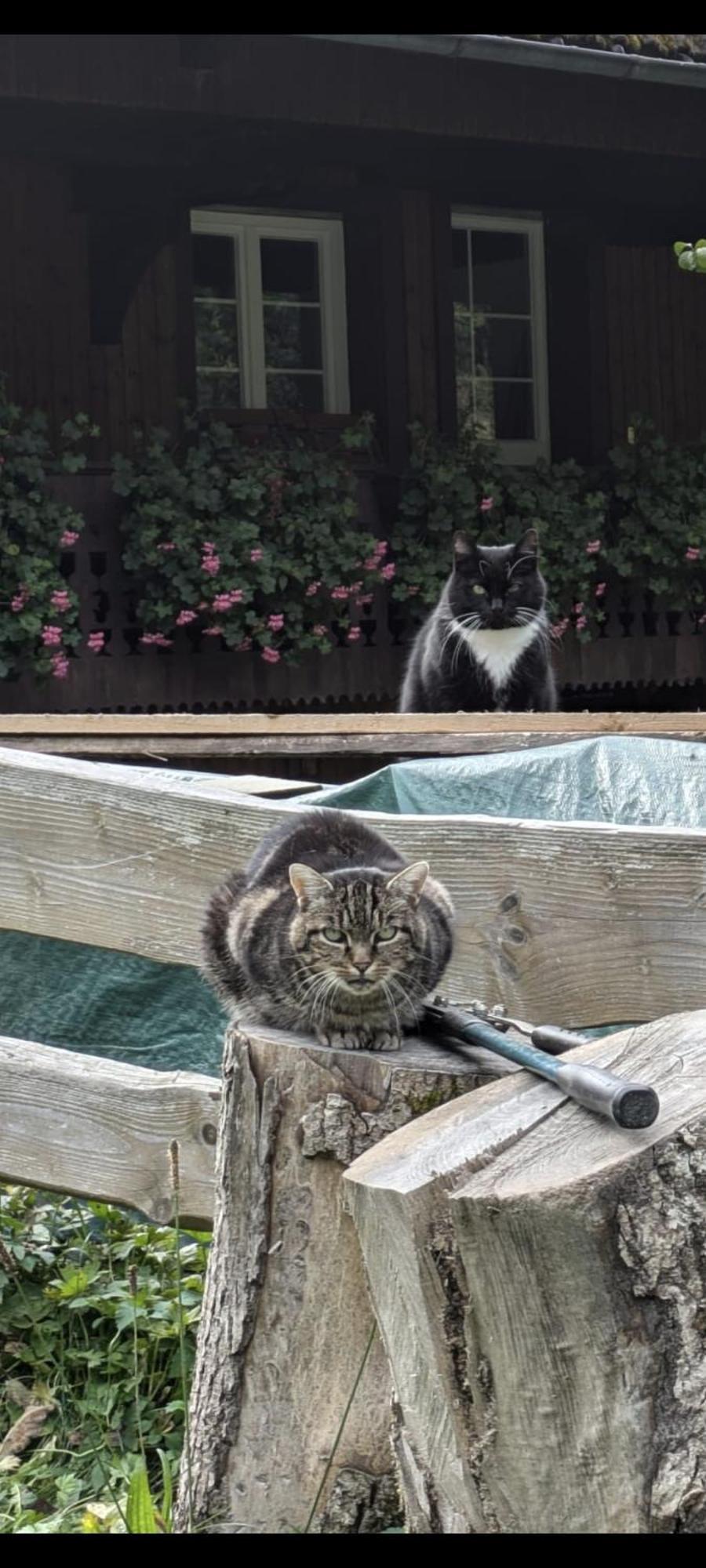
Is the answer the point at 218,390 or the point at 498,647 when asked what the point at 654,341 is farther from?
the point at 498,647

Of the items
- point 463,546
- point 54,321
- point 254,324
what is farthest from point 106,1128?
point 254,324

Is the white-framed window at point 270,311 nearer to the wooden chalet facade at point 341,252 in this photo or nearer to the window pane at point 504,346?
the wooden chalet facade at point 341,252

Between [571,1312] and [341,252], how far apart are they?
1145 cm

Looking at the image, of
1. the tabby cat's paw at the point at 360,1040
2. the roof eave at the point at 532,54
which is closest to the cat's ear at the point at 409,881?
the tabby cat's paw at the point at 360,1040

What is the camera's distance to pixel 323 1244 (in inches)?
93.5

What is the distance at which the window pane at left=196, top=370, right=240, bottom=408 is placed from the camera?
40.0 ft

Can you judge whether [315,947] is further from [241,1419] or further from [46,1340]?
[46,1340]

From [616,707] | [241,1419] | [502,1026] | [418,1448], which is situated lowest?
[616,707]

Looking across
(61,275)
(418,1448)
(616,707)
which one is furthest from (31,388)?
(418,1448)

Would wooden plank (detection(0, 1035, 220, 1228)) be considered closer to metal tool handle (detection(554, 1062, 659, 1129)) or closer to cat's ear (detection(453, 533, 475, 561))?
metal tool handle (detection(554, 1062, 659, 1129))

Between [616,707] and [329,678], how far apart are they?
2.81 m

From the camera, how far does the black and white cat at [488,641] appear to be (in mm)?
8266

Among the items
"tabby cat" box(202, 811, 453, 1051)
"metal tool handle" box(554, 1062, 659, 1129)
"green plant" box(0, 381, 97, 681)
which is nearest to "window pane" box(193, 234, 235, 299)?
"green plant" box(0, 381, 97, 681)

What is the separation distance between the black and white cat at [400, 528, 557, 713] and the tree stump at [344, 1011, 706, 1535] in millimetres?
6366
